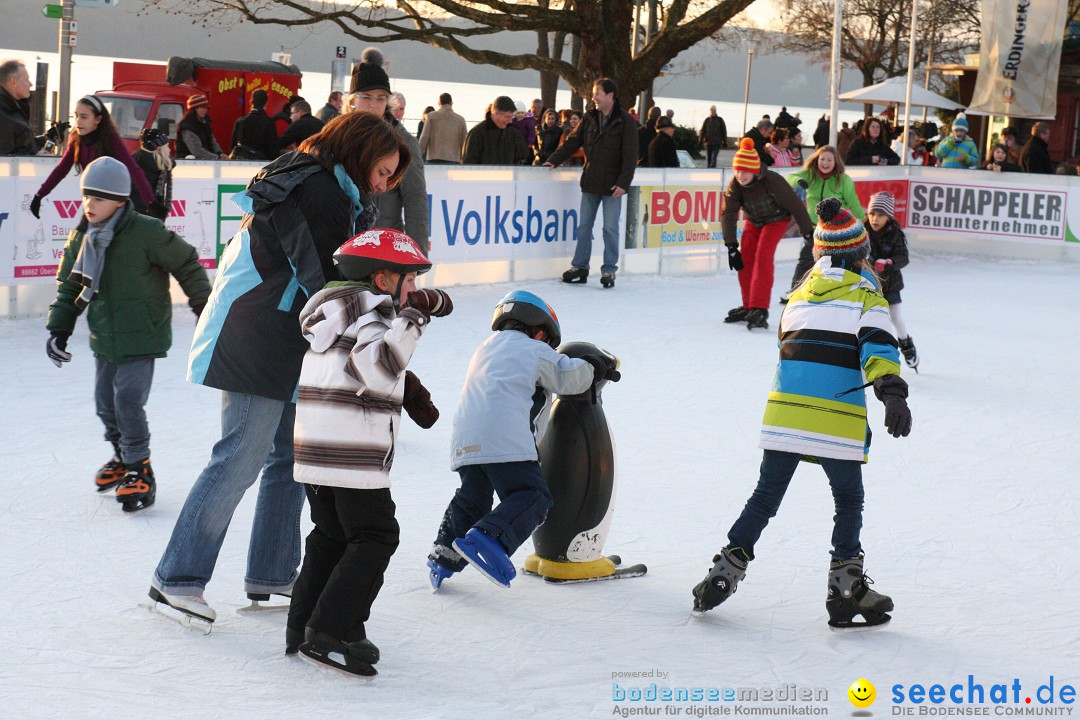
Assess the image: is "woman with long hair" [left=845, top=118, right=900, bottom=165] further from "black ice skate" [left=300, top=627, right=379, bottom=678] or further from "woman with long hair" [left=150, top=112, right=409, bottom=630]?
"black ice skate" [left=300, top=627, right=379, bottom=678]

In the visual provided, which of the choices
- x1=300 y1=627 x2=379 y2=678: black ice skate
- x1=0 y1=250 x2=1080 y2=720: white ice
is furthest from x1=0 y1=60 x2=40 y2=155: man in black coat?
x1=300 y1=627 x2=379 y2=678: black ice skate

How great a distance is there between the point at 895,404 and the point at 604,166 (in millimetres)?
7907

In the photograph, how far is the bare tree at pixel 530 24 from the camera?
64.0 ft

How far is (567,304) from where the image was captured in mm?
10422

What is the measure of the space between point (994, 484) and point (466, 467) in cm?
275

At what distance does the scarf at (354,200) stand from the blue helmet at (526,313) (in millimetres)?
629

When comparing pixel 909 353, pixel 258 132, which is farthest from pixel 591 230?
pixel 909 353

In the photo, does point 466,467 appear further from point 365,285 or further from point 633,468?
point 633,468

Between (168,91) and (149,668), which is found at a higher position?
(168,91)

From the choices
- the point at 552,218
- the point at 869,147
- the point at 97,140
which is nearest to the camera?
the point at 97,140

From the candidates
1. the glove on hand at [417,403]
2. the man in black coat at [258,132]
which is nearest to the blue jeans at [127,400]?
the glove on hand at [417,403]

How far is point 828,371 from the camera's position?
378 cm

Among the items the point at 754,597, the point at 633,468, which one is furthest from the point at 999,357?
the point at 754,597

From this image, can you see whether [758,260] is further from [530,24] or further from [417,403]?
[530,24]
